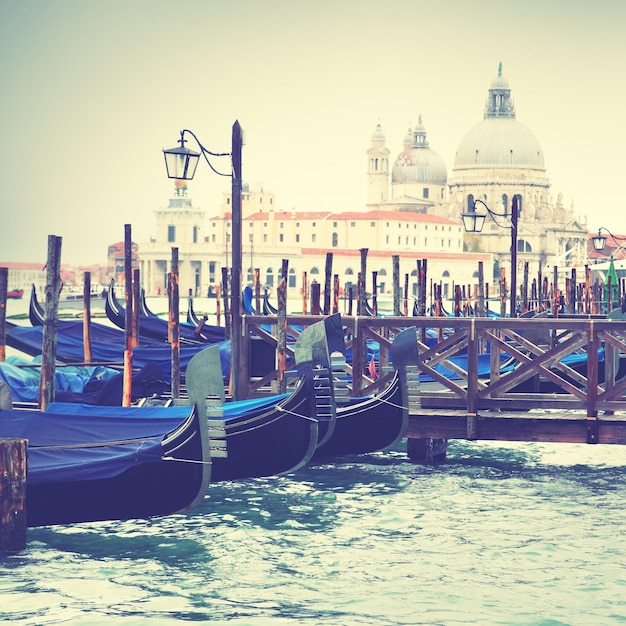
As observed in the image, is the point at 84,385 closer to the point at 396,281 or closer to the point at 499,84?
the point at 396,281

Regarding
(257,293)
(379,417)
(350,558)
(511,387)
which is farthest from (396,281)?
(350,558)

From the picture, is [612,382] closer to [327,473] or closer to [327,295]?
[327,473]

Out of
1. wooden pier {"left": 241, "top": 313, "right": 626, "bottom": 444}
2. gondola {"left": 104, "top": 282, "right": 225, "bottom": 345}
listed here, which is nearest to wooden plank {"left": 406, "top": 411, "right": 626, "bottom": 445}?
wooden pier {"left": 241, "top": 313, "right": 626, "bottom": 444}

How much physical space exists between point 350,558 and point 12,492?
2.06m

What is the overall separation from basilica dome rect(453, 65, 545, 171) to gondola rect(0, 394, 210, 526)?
82.3m

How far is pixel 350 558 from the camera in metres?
8.20

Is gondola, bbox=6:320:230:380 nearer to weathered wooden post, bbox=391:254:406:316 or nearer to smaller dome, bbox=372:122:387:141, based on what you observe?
weathered wooden post, bbox=391:254:406:316

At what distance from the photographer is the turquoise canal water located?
23.3 feet

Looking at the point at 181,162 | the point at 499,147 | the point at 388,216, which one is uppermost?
the point at 499,147

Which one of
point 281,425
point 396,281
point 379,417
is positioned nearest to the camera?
point 281,425

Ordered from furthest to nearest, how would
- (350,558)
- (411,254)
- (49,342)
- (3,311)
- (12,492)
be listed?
(411,254)
(3,311)
(49,342)
(350,558)
(12,492)

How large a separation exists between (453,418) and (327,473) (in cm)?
157

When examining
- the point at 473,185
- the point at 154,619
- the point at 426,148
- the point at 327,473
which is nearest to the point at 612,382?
the point at 327,473

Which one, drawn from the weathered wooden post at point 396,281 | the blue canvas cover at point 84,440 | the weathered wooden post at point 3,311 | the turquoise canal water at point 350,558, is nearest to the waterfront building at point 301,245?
the weathered wooden post at point 396,281
